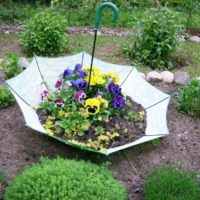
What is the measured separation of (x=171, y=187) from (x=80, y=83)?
1.44m

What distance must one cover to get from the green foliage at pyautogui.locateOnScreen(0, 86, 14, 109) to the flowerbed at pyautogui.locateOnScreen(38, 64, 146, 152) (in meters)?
0.47

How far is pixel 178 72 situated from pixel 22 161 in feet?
9.21

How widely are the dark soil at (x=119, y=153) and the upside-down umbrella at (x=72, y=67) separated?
0.18 meters

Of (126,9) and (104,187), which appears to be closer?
(104,187)

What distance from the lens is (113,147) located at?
4.44 m

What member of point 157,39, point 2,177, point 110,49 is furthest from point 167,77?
point 2,177

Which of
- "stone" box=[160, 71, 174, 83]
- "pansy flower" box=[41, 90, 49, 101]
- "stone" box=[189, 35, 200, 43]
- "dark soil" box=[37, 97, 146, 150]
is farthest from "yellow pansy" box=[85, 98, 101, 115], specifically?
"stone" box=[189, 35, 200, 43]

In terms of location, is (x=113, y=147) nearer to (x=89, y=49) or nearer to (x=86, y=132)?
(x=86, y=132)

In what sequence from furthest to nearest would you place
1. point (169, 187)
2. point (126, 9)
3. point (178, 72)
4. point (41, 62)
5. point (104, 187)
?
point (126, 9) < point (178, 72) < point (41, 62) < point (169, 187) < point (104, 187)

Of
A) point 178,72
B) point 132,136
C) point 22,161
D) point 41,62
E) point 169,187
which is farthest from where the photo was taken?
point 178,72

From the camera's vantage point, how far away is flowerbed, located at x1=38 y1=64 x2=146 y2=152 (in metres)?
4.49

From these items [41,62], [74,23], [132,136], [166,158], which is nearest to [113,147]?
[132,136]

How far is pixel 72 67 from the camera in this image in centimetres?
539

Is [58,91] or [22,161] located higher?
[58,91]
